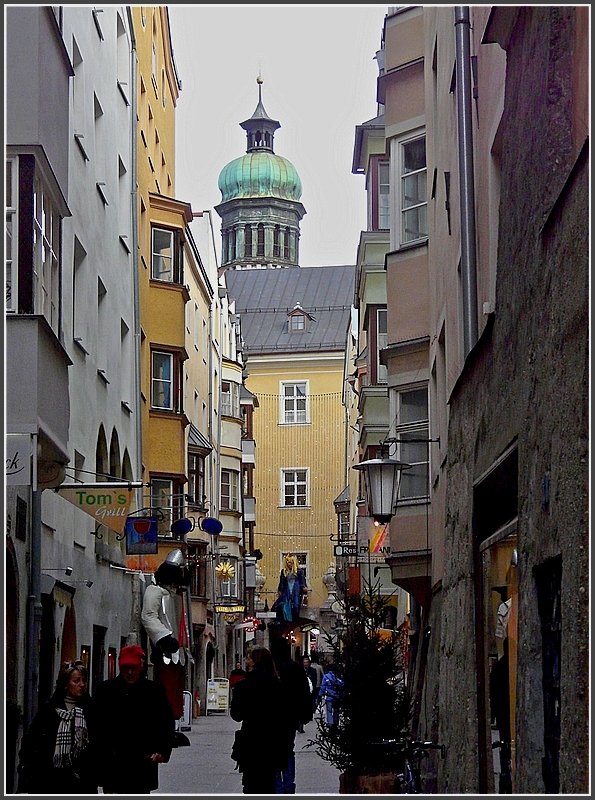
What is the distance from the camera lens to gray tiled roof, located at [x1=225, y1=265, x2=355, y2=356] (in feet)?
275

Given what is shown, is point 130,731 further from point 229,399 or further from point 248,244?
point 248,244

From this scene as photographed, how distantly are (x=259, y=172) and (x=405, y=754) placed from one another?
98628 millimetres

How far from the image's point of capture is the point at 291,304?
292 ft

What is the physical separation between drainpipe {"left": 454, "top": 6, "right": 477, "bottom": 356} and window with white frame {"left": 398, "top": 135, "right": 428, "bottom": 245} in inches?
316

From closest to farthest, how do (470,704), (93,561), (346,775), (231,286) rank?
(470,704)
(346,775)
(93,561)
(231,286)

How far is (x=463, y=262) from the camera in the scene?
38.8ft

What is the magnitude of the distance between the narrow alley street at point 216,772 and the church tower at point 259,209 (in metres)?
81.7

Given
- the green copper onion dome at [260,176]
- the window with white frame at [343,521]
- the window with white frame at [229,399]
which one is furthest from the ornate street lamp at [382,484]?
the green copper onion dome at [260,176]

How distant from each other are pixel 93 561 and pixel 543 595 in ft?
48.7

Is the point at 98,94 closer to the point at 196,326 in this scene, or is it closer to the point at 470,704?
the point at 470,704

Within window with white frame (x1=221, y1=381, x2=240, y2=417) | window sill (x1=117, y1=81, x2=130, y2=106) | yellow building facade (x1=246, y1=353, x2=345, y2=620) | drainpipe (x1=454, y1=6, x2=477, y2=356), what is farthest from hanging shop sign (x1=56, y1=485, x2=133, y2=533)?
yellow building facade (x1=246, y1=353, x2=345, y2=620)

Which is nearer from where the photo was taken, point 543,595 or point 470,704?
point 543,595

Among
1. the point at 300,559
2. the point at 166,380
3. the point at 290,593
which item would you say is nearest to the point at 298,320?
the point at 300,559

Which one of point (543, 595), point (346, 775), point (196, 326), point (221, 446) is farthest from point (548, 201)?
point (221, 446)
